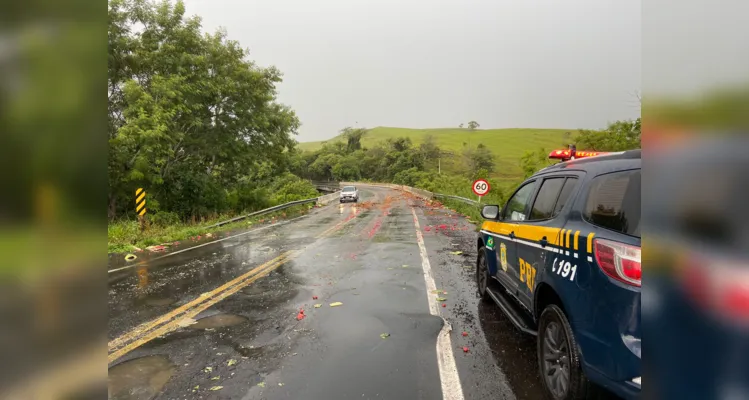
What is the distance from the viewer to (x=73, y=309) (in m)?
0.84

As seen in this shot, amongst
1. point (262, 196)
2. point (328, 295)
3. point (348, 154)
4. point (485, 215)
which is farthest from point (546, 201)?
point (348, 154)

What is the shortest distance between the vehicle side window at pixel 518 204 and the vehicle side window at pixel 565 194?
0.93m

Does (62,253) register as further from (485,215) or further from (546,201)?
(485,215)

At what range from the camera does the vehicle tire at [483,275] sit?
6.03 metres

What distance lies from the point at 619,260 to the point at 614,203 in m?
0.45

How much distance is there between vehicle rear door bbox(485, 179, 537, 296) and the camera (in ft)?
15.2

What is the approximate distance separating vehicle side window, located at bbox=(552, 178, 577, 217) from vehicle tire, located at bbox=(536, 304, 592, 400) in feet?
2.79

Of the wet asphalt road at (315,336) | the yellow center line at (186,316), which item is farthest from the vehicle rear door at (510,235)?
the yellow center line at (186,316)

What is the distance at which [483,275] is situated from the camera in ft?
20.6

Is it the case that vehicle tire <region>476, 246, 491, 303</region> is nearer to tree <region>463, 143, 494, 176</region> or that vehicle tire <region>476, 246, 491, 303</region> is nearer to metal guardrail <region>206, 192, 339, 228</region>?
metal guardrail <region>206, 192, 339, 228</region>

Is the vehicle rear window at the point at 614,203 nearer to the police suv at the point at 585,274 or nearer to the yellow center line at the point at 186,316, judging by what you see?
the police suv at the point at 585,274

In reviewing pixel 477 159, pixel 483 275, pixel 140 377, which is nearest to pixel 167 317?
pixel 140 377

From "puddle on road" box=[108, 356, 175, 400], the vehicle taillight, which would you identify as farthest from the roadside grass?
the vehicle taillight

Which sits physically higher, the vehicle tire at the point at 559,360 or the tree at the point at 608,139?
the tree at the point at 608,139
